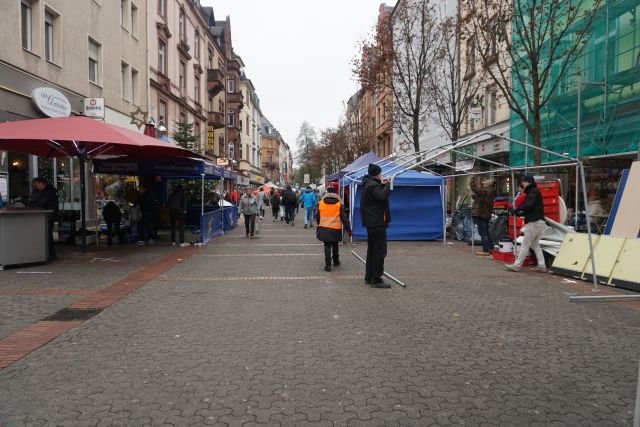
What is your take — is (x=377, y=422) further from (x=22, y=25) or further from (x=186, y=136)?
(x=186, y=136)

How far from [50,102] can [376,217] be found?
1142cm

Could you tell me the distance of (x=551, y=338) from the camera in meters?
5.04

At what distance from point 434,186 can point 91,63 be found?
43.9 ft

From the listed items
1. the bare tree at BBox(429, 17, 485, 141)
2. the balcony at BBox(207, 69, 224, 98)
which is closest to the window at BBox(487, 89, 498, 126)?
the bare tree at BBox(429, 17, 485, 141)

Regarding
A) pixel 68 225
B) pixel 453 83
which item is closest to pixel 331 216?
pixel 68 225

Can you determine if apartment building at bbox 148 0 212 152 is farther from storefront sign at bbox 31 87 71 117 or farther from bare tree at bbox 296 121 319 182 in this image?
bare tree at bbox 296 121 319 182

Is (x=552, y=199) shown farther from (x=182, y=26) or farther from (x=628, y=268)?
(x=182, y=26)

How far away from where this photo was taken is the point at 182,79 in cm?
3192

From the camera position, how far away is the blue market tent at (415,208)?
1520 centimetres

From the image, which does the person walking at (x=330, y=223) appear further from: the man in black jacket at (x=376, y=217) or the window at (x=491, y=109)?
the window at (x=491, y=109)

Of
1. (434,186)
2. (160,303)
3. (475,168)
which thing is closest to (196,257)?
(160,303)

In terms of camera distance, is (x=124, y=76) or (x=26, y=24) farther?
(x=124, y=76)

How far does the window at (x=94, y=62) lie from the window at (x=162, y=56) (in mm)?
8506

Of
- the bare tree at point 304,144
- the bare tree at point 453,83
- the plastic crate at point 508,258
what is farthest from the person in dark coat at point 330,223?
the bare tree at point 304,144
